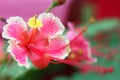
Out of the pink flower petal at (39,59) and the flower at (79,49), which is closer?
the pink flower petal at (39,59)

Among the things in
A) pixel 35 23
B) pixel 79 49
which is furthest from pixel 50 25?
pixel 79 49

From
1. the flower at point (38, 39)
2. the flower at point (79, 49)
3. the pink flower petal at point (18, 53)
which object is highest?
the flower at point (79, 49)

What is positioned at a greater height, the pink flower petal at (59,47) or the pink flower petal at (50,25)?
the pink flower petal at (50,25)

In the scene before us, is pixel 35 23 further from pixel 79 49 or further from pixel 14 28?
pixel 79 49

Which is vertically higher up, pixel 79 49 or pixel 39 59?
pixel 79 49

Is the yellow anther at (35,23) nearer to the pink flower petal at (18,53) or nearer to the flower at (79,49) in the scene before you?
the pink flower petal at (18,53)

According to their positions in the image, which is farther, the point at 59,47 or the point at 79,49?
the point at 79,49

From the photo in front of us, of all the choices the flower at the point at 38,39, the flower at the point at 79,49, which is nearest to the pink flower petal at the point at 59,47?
the flower at the point at 38,39

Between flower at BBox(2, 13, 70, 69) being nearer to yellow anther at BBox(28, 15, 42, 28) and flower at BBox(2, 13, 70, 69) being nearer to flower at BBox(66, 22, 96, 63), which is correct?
yellow anther at BBox(28, 15, 42, 28)
